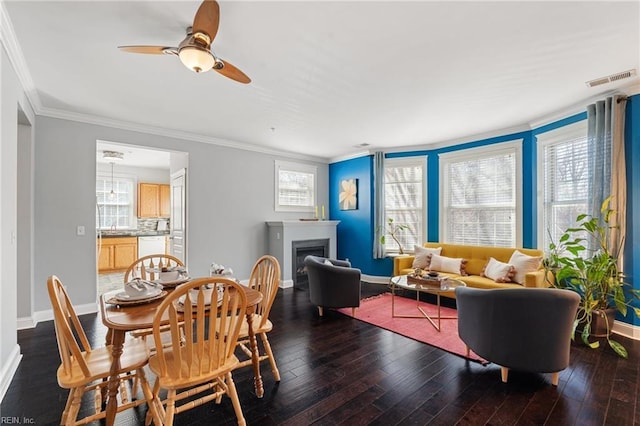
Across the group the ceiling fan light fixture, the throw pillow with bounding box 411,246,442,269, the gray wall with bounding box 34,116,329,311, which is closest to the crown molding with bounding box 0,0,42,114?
the gray wall with bounding box 34,116,329,311

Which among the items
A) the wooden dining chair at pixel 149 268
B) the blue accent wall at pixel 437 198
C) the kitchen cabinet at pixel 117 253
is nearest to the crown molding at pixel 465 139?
the blue accent wall at pixel 437 198

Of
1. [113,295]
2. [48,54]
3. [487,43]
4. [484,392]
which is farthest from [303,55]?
[484,392]

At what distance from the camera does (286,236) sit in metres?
5.27

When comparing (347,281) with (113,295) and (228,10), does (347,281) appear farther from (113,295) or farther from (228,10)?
(228,10)

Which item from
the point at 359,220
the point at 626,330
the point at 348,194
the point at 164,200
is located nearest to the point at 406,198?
the point at 359,220

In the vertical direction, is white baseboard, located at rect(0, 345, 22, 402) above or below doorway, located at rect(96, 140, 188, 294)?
below

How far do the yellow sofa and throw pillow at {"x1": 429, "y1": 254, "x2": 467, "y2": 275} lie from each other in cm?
10

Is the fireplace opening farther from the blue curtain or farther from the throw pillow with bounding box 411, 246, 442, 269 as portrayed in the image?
the throw pillow with bounding box 411, 246, 442, 269

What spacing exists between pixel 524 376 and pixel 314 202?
4.67 meters

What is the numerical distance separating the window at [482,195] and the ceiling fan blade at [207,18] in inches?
172

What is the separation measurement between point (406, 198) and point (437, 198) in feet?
1.86

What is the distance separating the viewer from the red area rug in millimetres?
2905

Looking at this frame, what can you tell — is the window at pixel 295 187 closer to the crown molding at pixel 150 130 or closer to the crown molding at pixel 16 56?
the crown molding at pixel 150 130

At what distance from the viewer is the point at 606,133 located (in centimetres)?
308
